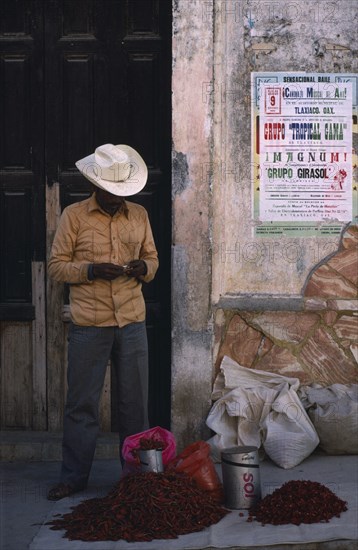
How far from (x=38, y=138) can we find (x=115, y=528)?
3270mm

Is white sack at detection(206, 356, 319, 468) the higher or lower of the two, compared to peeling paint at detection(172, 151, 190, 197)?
lower

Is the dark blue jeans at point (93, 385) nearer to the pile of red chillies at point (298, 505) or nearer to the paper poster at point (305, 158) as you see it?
the pile of red chillies at point (298, 505)

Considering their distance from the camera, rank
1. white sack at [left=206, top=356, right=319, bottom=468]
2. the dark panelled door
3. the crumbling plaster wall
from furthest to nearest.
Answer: the dark panelled door < the crumbling plaster wall < white sack at [left=206, top=356, right=319, bottom=468]

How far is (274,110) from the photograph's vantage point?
7.61 metres

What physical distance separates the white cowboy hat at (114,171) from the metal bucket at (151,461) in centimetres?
160

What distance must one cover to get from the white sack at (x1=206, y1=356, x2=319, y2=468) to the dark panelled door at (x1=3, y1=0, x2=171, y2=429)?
594mm

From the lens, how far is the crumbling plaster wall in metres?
7.54

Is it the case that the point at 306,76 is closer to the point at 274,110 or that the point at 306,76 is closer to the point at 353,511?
the point at 274,110

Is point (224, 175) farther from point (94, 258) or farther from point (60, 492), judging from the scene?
point (60, 492)

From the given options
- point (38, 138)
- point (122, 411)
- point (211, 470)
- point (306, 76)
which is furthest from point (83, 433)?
point (306, 76)

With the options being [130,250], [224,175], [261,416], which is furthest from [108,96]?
[261,416]

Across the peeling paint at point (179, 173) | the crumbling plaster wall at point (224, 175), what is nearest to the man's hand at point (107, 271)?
the crumbling plaster wall at point (224, 175)

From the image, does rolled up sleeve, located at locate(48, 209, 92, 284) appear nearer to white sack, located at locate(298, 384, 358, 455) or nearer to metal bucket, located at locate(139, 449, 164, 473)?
metal bucket, located at locate(139, 449, 164, 473)

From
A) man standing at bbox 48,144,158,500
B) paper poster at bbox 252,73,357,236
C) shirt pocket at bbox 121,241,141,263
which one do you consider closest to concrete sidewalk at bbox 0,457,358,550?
man standing at bbox 48,144,158,500
